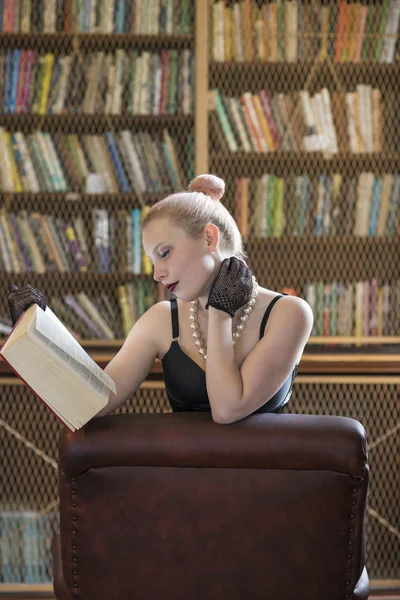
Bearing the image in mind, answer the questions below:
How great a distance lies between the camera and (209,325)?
1447 mm

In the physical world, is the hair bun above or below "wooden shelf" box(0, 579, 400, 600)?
above

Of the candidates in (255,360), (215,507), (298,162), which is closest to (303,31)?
(298,162)

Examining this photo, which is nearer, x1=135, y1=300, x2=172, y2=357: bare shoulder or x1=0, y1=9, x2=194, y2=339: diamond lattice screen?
x1=135, y1=300, x2=172, y2=357: bare shoulder

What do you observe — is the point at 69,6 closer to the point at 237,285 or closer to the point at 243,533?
the point at 237,285

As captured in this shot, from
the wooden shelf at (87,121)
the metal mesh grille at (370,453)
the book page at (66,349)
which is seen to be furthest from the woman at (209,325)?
the wooden shelf at (87,121)

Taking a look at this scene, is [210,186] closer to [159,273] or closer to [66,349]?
[159,273]

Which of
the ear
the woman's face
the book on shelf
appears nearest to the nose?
the woman's face

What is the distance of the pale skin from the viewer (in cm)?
142

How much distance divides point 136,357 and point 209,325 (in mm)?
256

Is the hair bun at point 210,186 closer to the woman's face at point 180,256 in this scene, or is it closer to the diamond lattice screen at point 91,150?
the woman's face at point 180,256

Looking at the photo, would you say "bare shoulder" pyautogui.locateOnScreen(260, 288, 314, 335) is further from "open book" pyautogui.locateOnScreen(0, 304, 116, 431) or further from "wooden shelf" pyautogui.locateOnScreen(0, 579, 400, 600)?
"wooden shelf" pyautogui.locateOnScreen(0, 579, 400, 600)

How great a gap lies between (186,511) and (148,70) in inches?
86.3

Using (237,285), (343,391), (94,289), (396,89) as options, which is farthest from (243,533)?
(396,89)

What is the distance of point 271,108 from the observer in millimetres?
3006
